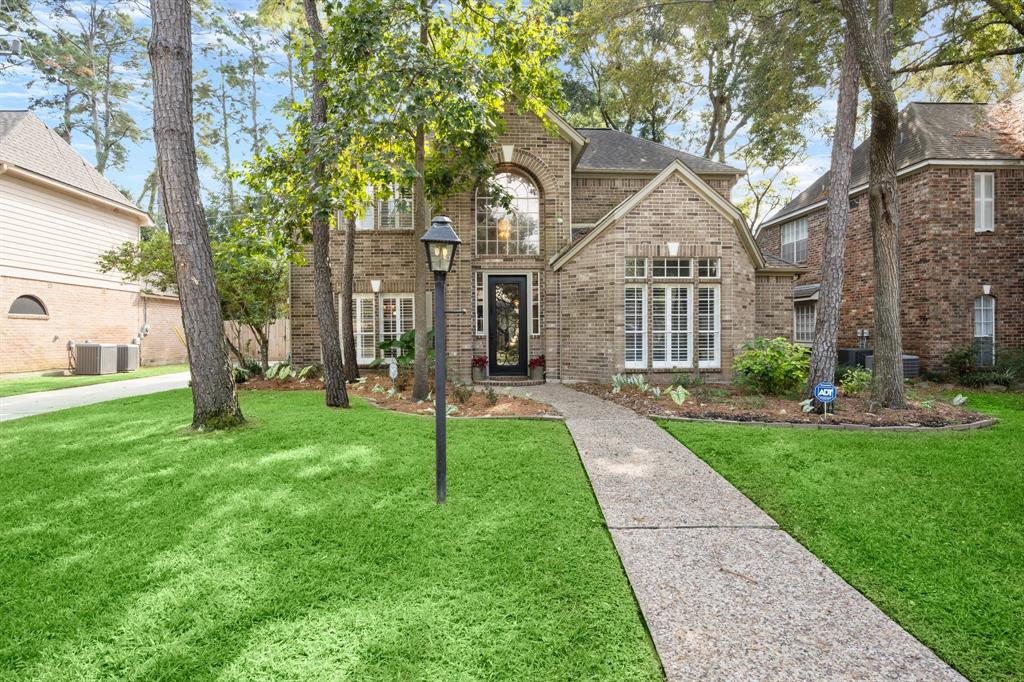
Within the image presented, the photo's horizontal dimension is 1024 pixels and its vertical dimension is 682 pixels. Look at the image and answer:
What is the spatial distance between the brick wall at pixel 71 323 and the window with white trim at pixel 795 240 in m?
25.7

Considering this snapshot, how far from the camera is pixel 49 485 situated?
437 cm

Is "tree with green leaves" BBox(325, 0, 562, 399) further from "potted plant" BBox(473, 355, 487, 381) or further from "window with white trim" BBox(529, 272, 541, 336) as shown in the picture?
"window with white trim" BBox(529, 272, 541, 336)

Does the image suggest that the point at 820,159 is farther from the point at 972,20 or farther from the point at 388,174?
the point at 388,174

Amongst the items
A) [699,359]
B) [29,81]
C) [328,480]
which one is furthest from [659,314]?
[29,81]

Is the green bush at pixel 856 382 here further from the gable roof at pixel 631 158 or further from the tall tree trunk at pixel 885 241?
the gable roof at pixel 631 158

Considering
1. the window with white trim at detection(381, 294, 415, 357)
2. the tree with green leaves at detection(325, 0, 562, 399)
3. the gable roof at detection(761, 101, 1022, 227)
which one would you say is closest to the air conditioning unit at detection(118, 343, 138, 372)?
the window with white trim at detection(381, 294, 415, 357)

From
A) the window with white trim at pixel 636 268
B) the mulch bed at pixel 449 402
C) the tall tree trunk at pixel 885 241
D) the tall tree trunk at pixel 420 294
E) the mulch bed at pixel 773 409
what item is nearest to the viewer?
the mulch bed at pixel 773 409

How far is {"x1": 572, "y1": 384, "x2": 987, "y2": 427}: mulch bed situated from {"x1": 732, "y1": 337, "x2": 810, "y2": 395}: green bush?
264 millimetres

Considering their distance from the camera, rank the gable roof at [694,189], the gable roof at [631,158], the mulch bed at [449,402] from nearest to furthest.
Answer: the mulch bed at [449,402] < the gable roof at [694,189] < the gable roof at [631,158]

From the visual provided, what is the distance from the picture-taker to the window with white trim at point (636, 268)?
35.2ft

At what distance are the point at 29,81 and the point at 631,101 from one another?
27626 millimetres

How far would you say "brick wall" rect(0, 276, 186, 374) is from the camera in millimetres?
13961

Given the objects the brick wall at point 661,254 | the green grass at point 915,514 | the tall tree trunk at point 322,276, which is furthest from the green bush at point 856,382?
the tall tree trunk at point 322,276

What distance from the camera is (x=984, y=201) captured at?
12.6 m
